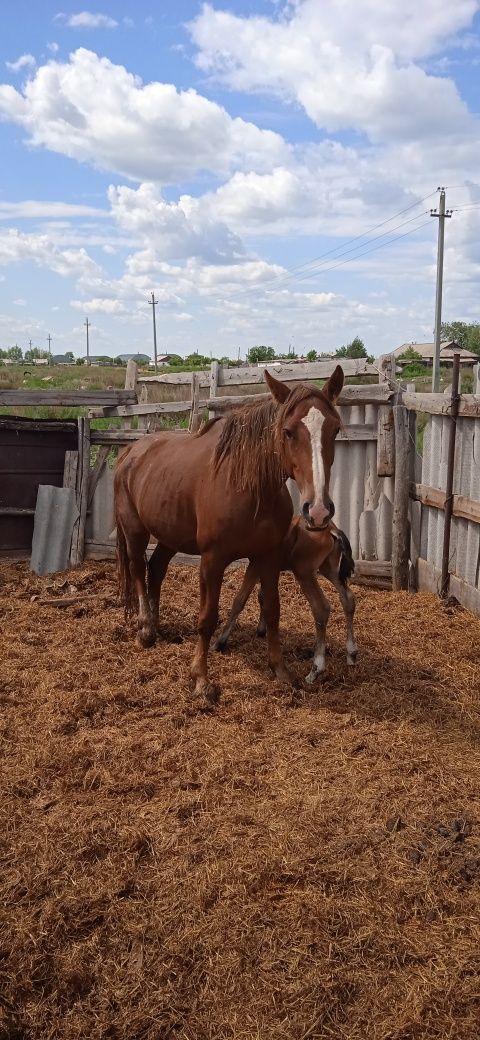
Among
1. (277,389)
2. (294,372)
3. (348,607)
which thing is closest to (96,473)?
(294,372)

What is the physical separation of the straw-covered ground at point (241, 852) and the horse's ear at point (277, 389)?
194 centimetres

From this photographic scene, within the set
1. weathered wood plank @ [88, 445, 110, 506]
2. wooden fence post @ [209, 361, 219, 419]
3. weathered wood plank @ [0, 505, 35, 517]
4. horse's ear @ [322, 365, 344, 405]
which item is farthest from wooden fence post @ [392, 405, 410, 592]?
weathered wood plank @ [0, 505, 35, 517]

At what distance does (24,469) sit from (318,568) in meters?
4.80

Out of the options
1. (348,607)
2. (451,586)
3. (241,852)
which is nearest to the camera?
(241,852)

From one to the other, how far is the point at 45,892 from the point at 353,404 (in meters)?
5.76

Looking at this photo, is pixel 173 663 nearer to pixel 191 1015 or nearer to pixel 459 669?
pixel 459 669

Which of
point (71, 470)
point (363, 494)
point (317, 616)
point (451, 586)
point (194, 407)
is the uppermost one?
point (194, 407)

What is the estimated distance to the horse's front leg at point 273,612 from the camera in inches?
201

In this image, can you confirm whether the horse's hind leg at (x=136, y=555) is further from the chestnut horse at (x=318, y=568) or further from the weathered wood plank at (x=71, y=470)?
the weathered wood plank at (x=71, y=470)

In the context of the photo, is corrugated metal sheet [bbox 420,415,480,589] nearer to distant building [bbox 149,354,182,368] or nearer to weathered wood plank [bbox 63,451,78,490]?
weathered wood plank [bbox 63,451,78,490]

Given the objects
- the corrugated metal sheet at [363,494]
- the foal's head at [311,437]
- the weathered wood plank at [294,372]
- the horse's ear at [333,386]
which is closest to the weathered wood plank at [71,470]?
the weathered wood plank at [294,372]

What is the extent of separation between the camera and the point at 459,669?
5332 mm

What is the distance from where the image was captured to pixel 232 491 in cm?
495

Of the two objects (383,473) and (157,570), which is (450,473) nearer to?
(383,473)
